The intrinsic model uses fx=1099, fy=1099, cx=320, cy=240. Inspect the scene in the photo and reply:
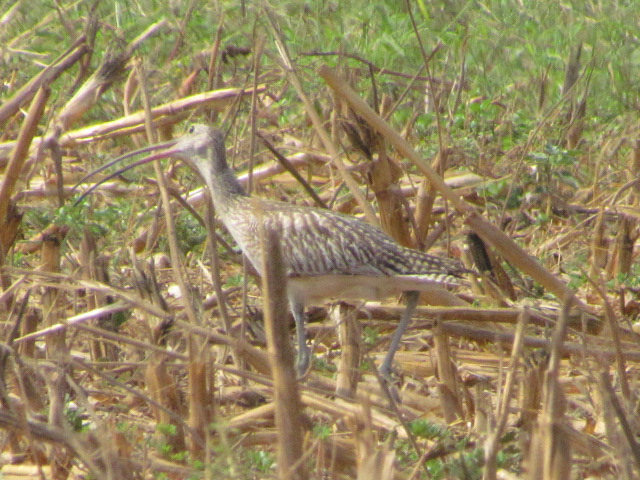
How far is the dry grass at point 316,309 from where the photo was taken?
11.0 feet

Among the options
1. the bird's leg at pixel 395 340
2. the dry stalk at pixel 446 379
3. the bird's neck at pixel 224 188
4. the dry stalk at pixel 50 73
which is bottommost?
the bird's leg at pixel 395 340

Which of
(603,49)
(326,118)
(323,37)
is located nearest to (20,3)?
(323,37)

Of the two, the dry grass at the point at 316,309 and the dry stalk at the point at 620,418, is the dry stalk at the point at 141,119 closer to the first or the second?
the dry grass at the point at 316,309

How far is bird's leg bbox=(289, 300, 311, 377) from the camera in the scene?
234 inches

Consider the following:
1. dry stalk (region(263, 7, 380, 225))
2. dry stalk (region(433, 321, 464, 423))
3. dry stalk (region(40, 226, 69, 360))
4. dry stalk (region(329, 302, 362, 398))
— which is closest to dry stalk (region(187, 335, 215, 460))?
dry stalk (region(329, 302, 362, 398))

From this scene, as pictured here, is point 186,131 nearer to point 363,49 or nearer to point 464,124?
point 464,124

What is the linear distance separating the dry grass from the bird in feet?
0.57

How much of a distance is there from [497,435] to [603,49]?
6.36 metres

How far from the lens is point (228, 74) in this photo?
920cm

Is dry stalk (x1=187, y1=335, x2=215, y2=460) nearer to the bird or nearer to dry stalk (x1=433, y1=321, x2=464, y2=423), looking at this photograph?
dry stalk (x1=433, y1=321, x2=464, y2=423)

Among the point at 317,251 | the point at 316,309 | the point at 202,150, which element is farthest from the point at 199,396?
the point at 202,150

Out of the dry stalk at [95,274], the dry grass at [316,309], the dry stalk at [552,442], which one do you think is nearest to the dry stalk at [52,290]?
the dry grass at [316,309]

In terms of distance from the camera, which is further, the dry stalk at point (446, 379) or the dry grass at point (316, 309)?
the dry stalk at point (446, 379)

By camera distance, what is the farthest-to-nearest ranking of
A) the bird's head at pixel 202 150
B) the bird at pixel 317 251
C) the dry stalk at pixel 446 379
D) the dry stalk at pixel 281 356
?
the bird's head at pixel 202 150 < the bird at pixel 317 251 < the dry stalk at pixel 446 379 < the dry stalk at pixel 281 356
